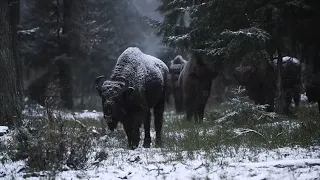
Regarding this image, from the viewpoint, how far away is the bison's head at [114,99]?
9047mm

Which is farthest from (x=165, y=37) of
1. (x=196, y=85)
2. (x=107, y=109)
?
(x=107, y=109)

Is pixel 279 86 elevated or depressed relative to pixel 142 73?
depressed

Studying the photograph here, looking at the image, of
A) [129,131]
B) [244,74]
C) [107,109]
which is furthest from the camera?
[244,74]

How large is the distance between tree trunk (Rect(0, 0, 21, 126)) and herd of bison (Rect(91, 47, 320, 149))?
2.38m

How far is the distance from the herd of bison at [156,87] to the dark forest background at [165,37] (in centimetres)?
89

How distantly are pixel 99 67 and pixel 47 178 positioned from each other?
23158 millimetres

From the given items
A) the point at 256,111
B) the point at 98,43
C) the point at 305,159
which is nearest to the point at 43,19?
the point at 98,43

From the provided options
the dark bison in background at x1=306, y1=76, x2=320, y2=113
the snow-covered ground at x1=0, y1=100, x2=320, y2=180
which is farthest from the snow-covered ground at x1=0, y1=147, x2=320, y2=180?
the dark bison in background at x1=306, y1=76, x2=320, y2=113

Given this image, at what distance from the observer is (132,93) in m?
9.66

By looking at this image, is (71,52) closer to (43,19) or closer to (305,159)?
(43,19)

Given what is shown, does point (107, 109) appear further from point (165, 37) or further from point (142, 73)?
point (165, 37)

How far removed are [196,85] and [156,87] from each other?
5.09 meters

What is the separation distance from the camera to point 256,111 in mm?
11781

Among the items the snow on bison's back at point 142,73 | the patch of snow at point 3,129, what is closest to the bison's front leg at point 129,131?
the snow on bison's back at point 142,73
